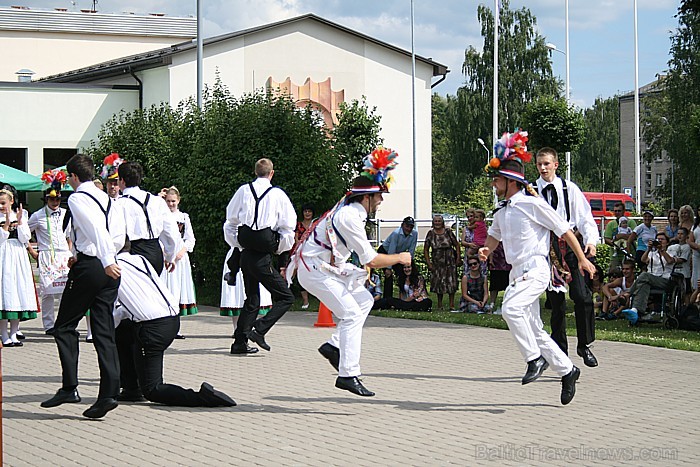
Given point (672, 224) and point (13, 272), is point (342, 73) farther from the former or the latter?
point (13, 272)

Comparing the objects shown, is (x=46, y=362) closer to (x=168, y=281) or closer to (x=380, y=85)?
(x=168, y=281)

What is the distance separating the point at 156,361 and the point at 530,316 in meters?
3.32

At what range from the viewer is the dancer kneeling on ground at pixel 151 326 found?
832 cm

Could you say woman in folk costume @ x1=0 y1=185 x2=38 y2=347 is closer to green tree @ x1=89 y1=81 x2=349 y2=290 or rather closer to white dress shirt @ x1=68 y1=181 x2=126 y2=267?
white dress shirt @ x1=68 y1=181 x2=126 y2=267

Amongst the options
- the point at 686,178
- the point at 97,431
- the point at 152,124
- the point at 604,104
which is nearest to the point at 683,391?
the point at 97,431

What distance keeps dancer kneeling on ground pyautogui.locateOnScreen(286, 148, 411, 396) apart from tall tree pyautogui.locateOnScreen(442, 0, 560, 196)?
57929mm

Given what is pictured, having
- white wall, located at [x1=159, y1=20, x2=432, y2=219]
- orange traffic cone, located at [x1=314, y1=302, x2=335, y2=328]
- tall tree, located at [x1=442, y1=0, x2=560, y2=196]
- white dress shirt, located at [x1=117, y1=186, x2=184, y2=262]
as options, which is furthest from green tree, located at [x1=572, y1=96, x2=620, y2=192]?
white dress shirt, located at [x1=117, y1=186, x2=184, y2=262]

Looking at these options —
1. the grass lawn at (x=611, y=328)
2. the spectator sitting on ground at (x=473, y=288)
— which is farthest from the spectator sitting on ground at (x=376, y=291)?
the spectator sitting on ground at (x=473, y=288)

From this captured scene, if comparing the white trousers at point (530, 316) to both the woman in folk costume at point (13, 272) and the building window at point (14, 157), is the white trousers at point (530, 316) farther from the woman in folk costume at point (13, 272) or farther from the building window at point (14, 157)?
the building window at point (14, 157)

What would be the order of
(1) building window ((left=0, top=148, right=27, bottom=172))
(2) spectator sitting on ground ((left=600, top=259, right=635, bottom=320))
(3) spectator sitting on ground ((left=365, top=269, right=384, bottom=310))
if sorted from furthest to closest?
1. (1) building window ((left=0, top=148, right=27, bottom=172))
2. (3) spectator sitting on ground ((left=365, top=269, right=384, bottom=310))
3. (2) spectator sitting on ground ((left=600, top=259, right=635, bottom=320))

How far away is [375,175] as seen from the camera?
8.72 m

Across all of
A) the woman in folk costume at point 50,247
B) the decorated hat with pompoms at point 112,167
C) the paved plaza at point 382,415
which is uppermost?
the decorated hat with pompoms at point 112,167

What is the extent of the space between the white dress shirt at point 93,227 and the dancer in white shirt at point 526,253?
3.34 metres

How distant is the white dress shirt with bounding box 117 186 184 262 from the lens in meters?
9.73
